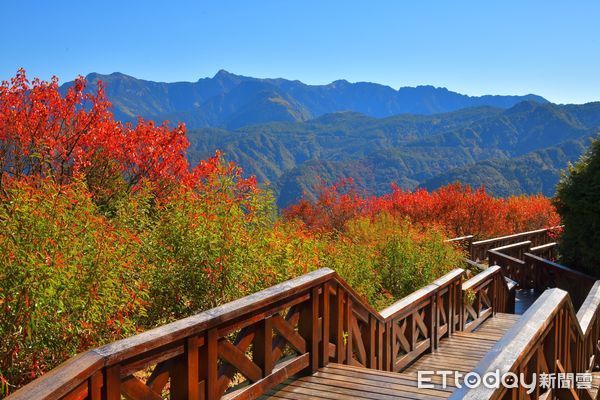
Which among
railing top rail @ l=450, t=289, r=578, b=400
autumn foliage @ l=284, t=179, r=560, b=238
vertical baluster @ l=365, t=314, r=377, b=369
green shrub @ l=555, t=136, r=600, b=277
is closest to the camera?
Result: railing top rail @ l=450, t=289, r=578, b=400

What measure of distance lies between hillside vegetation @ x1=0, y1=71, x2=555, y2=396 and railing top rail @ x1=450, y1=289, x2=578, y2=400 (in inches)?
Result: 123

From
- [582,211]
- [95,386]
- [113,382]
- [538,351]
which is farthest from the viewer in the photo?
[582,211]

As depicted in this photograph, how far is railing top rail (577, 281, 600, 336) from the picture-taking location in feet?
22.0

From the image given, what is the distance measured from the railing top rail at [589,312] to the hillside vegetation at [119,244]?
2862 mm

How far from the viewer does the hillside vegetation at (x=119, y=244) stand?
14.9 ft

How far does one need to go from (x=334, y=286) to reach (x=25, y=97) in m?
9.63

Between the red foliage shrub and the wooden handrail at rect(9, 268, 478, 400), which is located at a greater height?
the red foliage shrub

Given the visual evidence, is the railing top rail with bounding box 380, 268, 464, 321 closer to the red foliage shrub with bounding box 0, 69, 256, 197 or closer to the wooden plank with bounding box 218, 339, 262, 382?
the wooden plank with bounding box 218, 339, 262, 382

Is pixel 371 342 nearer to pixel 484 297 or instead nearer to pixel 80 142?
pixel 484 297

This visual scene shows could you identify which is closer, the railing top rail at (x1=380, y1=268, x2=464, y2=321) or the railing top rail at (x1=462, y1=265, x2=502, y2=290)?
the railing top rail at (x1=380, y1=268, x2=464, y2=321)

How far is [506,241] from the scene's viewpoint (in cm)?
1975

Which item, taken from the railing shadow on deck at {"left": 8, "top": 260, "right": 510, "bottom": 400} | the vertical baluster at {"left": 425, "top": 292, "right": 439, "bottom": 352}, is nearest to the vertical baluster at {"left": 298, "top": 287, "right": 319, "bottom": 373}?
the railing shadow on deck at {"left": 8, "top": 260, "right": 510, "bottom": 400}

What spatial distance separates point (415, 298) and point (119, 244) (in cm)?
339

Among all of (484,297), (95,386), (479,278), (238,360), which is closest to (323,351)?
(238,360)
